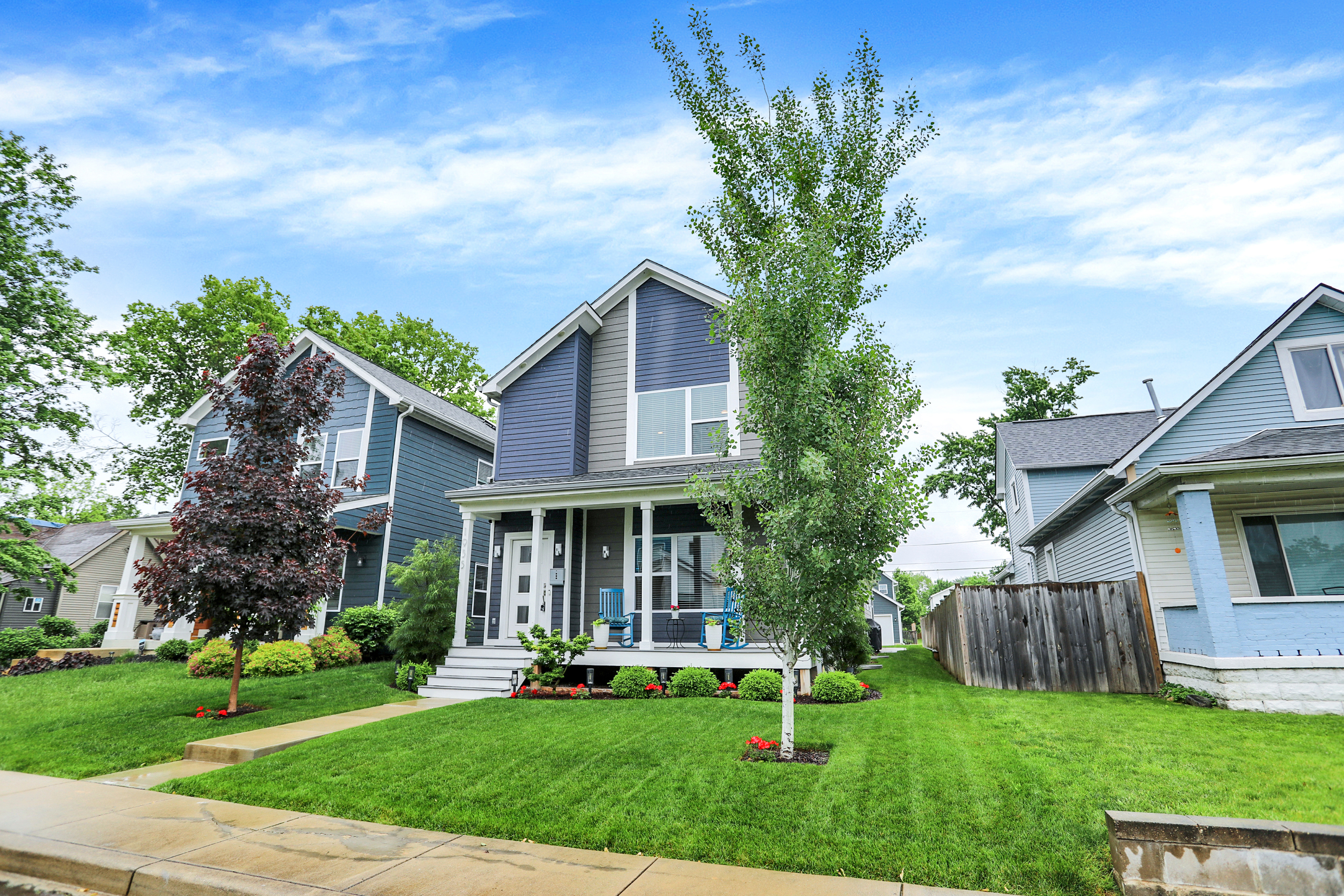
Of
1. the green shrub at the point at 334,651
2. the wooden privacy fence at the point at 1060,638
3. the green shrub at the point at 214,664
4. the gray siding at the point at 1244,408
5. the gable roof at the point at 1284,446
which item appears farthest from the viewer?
the green shrub at the point at 334,651

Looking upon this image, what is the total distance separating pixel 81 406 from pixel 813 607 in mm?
18498

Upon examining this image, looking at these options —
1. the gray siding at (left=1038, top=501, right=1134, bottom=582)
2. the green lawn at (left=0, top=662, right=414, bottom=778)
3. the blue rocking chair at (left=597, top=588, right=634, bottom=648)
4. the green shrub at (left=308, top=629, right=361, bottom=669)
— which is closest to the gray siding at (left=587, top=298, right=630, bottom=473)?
the blue rocking chair at (left=597, top=588, right=634, bottom=648)

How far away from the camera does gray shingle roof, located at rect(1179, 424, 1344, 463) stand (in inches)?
359

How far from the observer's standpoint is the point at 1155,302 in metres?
16.4

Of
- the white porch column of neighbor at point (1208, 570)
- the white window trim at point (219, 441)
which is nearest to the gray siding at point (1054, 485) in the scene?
the white porch column of neighbor at point (1208, 570)

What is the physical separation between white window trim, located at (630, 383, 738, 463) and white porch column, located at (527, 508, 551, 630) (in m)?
2.73

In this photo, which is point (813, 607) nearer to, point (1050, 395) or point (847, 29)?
point (847, 29)

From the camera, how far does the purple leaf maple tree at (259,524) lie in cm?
923

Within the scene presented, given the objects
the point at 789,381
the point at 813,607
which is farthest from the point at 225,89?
the point at 813,607

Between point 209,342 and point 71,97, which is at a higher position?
point 209,342

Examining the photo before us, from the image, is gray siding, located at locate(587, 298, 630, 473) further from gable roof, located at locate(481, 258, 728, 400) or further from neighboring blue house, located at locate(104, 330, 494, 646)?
neighboring blue house, located at locate(104, 330, 494, 646)

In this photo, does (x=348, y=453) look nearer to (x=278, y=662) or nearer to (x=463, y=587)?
(x=278, y=662)

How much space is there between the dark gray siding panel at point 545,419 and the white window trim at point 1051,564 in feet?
43.2

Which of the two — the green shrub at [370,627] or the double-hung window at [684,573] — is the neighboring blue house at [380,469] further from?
the double-hung window at [684,573]
